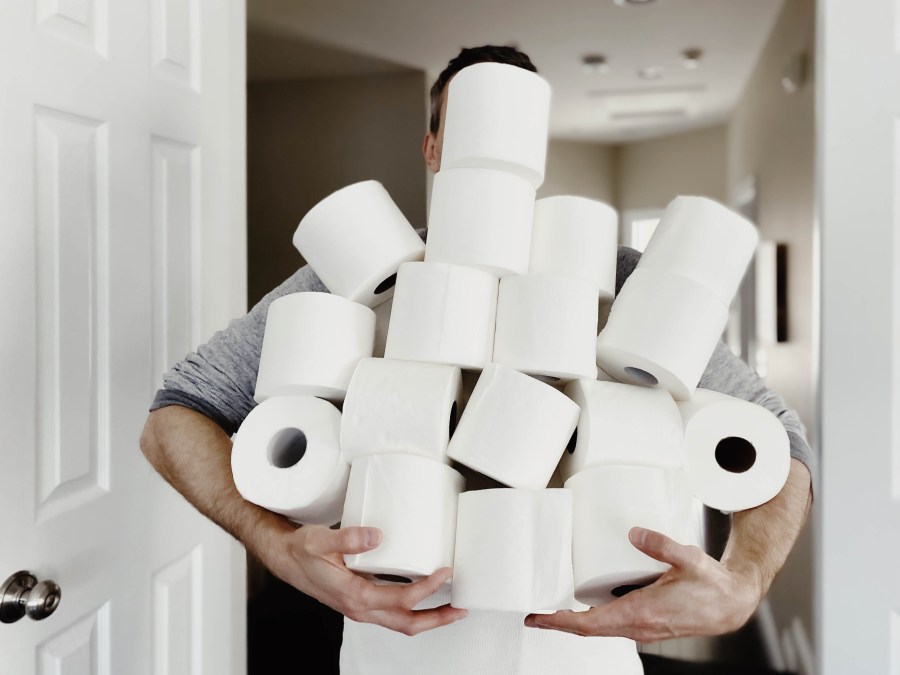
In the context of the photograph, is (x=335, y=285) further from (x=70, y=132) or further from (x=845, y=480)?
(x=845, y=480)

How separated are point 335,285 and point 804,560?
2.16m

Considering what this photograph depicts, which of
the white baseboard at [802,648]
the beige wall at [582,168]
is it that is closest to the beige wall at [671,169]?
the beige wall at [582,168]

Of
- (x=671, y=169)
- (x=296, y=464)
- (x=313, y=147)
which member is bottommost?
(x=296, y=464)

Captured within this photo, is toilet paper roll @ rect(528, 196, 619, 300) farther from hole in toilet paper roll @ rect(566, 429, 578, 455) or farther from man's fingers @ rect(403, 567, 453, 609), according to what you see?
man's fingers @ rect(403, 567, 453, 609)

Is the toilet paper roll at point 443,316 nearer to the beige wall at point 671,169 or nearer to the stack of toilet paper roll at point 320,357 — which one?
the stack of toilet paper roll at point 320,357

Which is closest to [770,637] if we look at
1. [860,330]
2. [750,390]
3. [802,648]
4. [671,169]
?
[802,648]

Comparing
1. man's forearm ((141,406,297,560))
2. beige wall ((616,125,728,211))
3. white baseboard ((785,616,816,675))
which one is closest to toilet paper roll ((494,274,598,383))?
man's forearm ((141,406,297,560))

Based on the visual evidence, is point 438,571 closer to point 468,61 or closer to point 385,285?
point 385,285

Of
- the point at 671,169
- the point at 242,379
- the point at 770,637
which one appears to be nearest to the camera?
the point at 242,379

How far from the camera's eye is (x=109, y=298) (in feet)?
3.43

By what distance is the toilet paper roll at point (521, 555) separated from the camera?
2.12ft

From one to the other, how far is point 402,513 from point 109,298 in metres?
0.63

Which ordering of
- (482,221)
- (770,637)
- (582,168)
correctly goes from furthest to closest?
(582,168) → (770,637) → (482,221)

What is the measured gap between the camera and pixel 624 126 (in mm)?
4941
